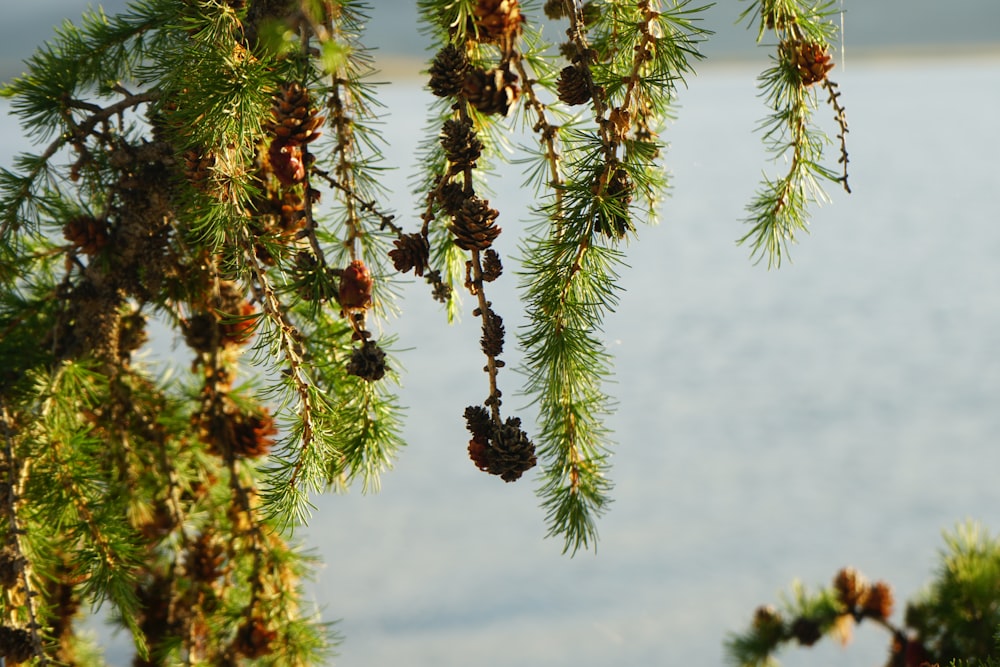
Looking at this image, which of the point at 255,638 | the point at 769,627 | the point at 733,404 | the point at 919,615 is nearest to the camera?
the point at 255,638

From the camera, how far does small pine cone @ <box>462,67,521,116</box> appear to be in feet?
1.44

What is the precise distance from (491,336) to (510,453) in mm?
55

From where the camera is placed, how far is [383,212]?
0.54m

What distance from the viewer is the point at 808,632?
0.98 meters

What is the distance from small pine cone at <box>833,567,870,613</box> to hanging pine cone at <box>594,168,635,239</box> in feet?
1.98

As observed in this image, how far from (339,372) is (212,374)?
14 cm

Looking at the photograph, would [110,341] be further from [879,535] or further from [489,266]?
[879,535]

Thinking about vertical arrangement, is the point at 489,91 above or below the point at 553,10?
below

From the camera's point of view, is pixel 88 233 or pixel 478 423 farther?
pixel 88 233

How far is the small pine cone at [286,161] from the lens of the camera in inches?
19.1

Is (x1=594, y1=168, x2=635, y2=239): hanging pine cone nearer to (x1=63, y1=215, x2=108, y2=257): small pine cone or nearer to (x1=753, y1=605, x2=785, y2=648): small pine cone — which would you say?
(x1=63, y1=215, x2=108, y2=257): small pine cone

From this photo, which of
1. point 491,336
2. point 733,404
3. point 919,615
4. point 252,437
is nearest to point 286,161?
point 491,336

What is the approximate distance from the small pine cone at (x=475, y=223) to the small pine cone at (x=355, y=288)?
0.16ft

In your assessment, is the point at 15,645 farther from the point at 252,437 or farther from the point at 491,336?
the point at 491,336
